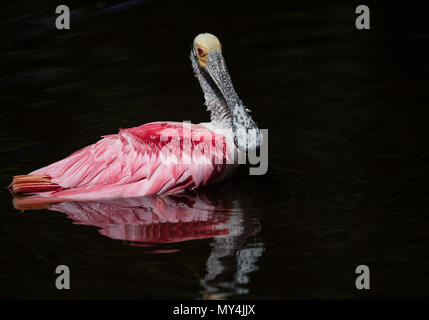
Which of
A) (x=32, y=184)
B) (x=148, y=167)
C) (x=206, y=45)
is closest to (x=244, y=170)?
(x=148, y=167)

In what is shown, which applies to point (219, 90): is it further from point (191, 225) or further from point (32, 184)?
point (32, 184)

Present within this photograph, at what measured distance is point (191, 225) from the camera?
753 cm

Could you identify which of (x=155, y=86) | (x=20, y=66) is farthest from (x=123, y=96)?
(x=20, y=66)

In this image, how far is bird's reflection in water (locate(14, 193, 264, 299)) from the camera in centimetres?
663

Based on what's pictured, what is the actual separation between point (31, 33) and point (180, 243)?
7508 mm

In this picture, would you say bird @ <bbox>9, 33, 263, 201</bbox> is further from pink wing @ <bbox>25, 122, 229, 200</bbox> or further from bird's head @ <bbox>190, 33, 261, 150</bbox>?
bird's head @ <bbox>190, 33, 261, 150</bbox>

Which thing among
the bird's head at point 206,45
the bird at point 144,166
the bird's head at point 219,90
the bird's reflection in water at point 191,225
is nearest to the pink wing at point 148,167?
the bird at point 144,166

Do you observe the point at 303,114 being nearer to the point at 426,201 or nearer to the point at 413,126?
the point at 413,126

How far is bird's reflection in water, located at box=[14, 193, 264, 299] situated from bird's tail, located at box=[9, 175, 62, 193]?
0.30 ft

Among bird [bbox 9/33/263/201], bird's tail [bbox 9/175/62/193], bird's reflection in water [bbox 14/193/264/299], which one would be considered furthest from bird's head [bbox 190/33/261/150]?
bird's tail [bbox 9/175/62/193]

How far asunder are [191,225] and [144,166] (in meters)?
1.00

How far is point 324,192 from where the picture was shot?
800cm

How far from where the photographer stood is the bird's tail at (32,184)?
8219mm

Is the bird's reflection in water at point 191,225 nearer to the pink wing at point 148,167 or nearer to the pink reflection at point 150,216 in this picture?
the pink reflection at point 150,216
